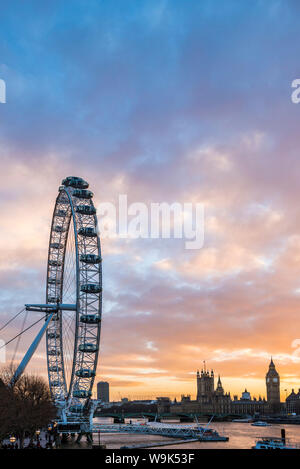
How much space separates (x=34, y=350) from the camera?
67000 mm

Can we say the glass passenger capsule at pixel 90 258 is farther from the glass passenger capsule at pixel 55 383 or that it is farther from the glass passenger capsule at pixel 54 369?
the glass passenger capsule at pixel 55 383

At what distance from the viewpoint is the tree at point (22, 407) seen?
5165 cm

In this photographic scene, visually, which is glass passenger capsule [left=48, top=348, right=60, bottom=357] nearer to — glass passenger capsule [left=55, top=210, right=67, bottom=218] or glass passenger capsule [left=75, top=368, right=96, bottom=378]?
glass passenger capsule [left=75, top=368, right=96, bottom=378]

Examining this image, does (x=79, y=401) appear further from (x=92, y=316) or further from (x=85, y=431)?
(x=92, y=316)

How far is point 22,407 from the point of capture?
182ft

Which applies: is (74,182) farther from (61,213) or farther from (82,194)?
(61,213)

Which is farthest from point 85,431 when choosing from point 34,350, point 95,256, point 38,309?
point 95,256

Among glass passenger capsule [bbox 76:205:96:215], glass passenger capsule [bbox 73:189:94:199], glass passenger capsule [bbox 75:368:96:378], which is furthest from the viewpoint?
glass passenger capsule [bbox 73:189:94:199]

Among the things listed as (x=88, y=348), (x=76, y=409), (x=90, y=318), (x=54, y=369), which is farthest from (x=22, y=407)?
(x=54, y=369)

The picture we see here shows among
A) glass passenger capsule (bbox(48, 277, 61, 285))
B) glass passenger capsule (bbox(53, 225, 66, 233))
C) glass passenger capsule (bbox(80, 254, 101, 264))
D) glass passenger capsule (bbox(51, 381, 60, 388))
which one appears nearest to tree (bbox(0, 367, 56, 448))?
glass passenger capsule (bbox(51, 381, 60, 388))

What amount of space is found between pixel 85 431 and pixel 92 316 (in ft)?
46.4

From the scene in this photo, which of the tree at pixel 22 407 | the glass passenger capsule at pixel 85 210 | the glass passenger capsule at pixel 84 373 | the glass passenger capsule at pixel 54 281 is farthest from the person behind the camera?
the glass passenger capsule at pixel 54 281

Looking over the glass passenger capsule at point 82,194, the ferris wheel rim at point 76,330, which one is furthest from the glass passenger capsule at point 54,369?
the glass passenger capsule at point 82,194

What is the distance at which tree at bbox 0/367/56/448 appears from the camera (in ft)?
169
